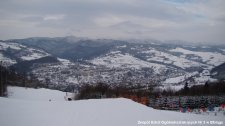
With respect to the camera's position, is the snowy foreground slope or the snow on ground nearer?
the snowy foreground slope

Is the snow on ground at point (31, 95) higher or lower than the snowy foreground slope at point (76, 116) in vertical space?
→ lower

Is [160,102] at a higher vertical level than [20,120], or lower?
lower

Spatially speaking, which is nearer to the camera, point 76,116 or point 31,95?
point 76,116

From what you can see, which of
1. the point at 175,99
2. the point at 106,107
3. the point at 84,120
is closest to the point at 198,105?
the point at 175,99

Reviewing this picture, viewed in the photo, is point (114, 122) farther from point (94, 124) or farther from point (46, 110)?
point (46, 110)

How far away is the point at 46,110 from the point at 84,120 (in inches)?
196

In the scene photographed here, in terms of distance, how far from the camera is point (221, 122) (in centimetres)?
2105

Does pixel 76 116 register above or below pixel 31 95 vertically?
above

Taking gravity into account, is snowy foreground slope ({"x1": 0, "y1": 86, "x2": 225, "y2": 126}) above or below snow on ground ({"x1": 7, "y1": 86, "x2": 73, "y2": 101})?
above

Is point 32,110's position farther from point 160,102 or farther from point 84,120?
point 160,102

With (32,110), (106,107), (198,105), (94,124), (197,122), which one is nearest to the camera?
(94,124)

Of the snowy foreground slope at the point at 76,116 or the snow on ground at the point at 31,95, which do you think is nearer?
the snowy foreground slope at the point at 76,116

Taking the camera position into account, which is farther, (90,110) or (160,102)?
(160,102)

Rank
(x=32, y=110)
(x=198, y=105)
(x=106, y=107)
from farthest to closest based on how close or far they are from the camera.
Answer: (x=198, y=105)
(x=106, y=107)
(x=32, y=110)
